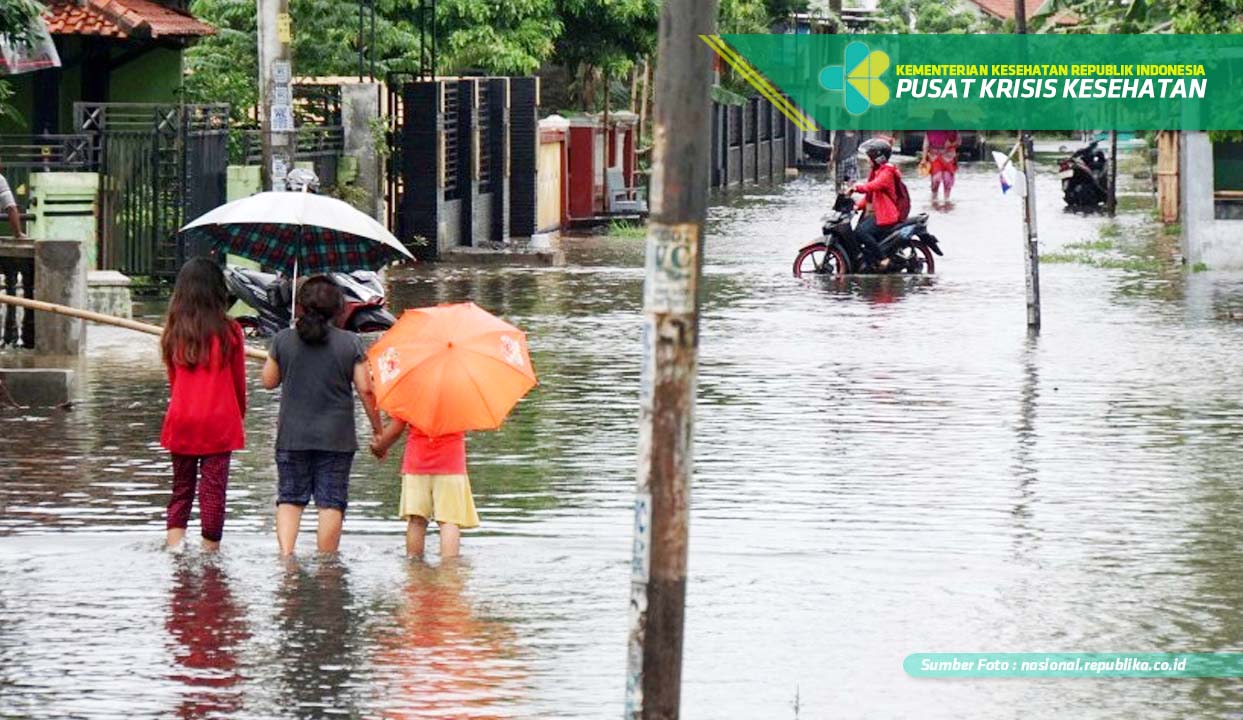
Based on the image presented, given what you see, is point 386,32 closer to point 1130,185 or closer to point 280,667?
point 1130,185

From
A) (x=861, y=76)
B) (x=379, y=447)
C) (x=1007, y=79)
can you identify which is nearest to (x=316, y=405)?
(x=379, y=447)

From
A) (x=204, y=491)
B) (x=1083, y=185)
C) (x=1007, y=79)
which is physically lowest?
(x=204, y=491)

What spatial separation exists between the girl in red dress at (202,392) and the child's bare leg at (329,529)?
455 millimetres

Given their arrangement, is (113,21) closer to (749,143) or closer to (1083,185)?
(1083,185)

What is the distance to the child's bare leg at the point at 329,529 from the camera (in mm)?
11227

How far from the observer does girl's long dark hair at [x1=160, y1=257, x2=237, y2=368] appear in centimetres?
1114

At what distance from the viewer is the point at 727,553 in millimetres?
11539

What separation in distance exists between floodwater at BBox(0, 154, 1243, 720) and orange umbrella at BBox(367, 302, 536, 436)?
68 cm

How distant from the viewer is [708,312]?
79.7ft

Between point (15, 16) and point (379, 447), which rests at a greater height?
point (15, 16)

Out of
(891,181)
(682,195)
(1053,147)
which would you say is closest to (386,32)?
(891,181)

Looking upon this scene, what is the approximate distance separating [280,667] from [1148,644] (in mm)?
3243

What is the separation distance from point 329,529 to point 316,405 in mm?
568

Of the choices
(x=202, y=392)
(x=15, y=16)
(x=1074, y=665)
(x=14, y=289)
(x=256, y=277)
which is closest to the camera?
Answer: (x=1074, y=665)
